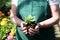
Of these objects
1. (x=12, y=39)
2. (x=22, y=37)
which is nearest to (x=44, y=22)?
(x=22, y=37)

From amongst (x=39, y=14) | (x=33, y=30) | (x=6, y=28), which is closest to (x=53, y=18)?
(x=39, y=14)

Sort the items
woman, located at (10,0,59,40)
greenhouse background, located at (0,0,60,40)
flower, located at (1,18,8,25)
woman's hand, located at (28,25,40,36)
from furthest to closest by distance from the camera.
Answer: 1. flower, located at (1,18,8,25)
2. greenhouse background, located at (0,0,60,40)
3. woman, located at (10,0,59,40)
4. woman's hand, located at (28,25,40,36)

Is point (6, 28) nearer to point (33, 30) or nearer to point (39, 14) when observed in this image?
point (39, 14)

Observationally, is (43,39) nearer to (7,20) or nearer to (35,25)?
(35,25)

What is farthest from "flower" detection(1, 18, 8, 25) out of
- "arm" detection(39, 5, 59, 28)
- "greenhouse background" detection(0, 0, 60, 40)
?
"arm" detection(39, 5, 59, 28)

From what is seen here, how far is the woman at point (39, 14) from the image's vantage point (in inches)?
108

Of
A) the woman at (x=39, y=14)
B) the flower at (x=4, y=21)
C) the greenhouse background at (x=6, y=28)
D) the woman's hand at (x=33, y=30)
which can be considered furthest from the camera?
the flower at (x=4, y=21)

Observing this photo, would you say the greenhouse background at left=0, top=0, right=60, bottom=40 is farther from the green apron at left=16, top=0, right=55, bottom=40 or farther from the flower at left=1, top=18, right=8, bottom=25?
the green apron at left=16, top=0, right=55, bottom=40

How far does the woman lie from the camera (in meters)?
2.75

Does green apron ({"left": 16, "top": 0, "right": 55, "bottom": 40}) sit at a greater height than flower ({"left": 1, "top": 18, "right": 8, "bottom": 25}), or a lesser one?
greater

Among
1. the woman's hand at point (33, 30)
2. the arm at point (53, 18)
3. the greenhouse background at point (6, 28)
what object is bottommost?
the greenhouse background at point (6, 28)

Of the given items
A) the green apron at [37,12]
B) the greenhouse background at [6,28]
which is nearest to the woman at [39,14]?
the green apron at [37,12]

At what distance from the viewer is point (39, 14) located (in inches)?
110

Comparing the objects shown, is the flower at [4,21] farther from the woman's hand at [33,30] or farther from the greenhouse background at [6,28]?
the woman's hand at [33,30]
